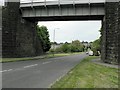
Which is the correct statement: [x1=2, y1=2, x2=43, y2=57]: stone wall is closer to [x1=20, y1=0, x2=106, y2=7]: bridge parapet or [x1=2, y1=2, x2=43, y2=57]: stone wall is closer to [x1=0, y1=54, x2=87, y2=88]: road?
[x1=20, y1=0, x2=106, y2=7]: bridge parapet

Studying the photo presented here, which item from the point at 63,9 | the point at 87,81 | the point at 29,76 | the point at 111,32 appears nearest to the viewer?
the point at 87,81

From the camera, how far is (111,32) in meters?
41.8

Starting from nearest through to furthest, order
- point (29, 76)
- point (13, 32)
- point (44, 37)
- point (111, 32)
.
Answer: point (29, 76) → point (111, 32) → point (13, 32) → point (44, 37)

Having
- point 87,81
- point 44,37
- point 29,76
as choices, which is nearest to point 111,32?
point 29,76

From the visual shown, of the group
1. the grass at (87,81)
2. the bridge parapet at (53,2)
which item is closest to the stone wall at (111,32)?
the bridge parapet at (53,2)

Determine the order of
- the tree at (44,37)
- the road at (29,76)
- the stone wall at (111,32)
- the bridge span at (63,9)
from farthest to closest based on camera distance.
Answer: the tree at (44,37) < the bridge span at (63,9) < the stone wall at (111,32) < the road at (29,76)

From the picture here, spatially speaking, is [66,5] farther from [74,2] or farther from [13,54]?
[13,54]

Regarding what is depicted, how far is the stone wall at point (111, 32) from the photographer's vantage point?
3838 cm

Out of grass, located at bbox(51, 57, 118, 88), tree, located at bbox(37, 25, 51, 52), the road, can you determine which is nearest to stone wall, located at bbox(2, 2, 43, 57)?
the road

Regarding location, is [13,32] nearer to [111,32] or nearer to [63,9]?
[63,9]

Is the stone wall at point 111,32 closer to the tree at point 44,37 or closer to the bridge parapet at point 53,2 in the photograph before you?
the bridge parapet at point 53,2

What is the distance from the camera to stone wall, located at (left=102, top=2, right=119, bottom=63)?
3838 centimetres

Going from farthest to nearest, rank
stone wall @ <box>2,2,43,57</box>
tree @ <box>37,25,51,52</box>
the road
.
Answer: tree @ <box>37,25,51,52</box>
stone wall @ <box>2,2,43,57</box>
the road

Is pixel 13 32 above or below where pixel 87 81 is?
above
